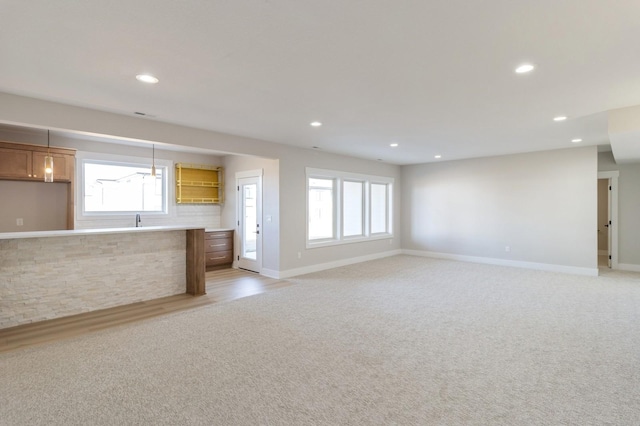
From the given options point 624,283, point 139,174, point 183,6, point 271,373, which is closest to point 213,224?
point 139,174

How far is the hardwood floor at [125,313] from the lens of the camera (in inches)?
137

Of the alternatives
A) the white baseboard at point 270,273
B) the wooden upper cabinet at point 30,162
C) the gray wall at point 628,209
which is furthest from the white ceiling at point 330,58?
the gray wall at point 628,209

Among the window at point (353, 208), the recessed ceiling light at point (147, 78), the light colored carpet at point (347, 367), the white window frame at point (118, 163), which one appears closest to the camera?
the light colored carpet at point (347, 367)

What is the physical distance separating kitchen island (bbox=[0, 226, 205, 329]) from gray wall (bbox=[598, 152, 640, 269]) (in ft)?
28.8

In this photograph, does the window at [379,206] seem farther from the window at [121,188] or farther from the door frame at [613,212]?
the window at [121,188]

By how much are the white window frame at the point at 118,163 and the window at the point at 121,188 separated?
0.08 feet

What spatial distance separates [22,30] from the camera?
7.14 ft

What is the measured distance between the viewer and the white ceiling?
197 cm

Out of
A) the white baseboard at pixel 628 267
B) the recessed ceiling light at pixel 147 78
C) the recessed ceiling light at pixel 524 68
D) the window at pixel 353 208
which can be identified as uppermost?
the recessed ceiling light at pixel 147 78

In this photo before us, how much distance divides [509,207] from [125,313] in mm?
7923

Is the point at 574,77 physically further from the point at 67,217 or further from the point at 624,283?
the point at 67,217

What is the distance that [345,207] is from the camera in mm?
8039

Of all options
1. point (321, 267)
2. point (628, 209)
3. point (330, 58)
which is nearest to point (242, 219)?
point (321, 267)

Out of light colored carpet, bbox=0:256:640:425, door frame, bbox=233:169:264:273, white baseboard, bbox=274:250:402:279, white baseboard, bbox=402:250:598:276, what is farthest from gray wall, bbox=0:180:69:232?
white baseboard, bbox=402:250:598:276
